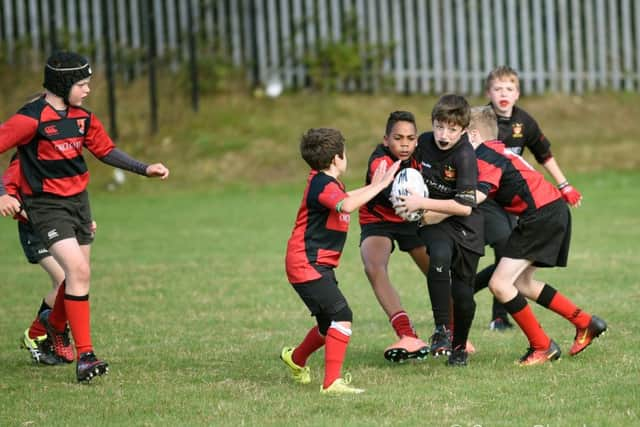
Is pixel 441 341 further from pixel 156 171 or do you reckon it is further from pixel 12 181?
pixel 12 181

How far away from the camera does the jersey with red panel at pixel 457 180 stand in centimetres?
707

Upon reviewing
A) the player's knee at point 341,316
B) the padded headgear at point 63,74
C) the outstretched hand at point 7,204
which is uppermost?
the padded headgear at point 63,74

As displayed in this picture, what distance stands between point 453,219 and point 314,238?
1.01 m

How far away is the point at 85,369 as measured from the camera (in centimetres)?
707

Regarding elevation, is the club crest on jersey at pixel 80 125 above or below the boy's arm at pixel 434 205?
above

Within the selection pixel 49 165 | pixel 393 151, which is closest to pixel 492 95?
pixel 393 151

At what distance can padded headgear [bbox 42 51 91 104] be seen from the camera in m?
7.35

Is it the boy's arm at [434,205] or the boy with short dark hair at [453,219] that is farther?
the boy with short dark hair at [453,219]

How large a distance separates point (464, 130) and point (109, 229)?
31.5ft

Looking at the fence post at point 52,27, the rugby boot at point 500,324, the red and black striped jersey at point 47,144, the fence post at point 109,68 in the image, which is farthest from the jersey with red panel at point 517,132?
the fence post at point 52,27

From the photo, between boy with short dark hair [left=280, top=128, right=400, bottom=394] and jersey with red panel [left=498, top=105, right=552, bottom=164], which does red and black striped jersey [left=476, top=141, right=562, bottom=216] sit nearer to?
boy with short dark hair [left=280, top=128, right=400, bottom=394]

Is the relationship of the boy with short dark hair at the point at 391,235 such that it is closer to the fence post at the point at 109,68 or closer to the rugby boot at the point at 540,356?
the rugby boot at the point at 540,356

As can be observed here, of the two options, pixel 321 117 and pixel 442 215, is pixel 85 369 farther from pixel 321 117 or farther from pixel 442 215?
pixel 321 117

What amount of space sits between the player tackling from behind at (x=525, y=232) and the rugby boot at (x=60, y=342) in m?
2.94
